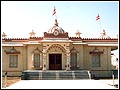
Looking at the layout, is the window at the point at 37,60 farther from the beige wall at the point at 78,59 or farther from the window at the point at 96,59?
the window at the point at 96,59

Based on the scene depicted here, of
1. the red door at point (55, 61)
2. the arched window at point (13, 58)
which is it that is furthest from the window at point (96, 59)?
the arched window at point (13, 58)

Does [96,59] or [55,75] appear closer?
[55,75]

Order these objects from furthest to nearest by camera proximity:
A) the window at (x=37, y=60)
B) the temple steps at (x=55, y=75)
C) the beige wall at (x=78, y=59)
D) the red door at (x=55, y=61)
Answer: the beige wall at (x=78, y=59) < the window at (x=37, y=60) < the red door at (x=55, y=61) < the temple steps at (x=55, y=75)

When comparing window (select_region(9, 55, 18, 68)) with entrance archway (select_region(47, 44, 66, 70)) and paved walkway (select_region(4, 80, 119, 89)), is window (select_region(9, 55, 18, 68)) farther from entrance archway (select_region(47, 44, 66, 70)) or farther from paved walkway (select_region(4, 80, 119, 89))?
paved walkway (select_region(4, 80, 119, 89))

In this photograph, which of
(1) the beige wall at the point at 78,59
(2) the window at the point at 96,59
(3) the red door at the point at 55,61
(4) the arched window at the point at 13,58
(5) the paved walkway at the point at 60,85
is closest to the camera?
(5) the paved walkway at the point at 60,85

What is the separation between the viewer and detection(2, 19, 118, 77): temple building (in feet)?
69.2

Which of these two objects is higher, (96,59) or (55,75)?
(96,59)

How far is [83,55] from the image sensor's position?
22.3 meters

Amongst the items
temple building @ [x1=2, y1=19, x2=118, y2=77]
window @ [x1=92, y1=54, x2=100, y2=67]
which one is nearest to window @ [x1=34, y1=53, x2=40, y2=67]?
temple building @ [x1=2, y1=19, x2=118, y2=77]

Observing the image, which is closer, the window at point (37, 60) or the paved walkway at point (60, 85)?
the paved walkway at point (60, 85)

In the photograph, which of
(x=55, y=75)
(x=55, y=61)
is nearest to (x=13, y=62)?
(x=55, y=61)

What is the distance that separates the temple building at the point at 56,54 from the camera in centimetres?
2109

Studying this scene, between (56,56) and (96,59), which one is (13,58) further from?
(96,59)

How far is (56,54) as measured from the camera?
2136 centimetres
